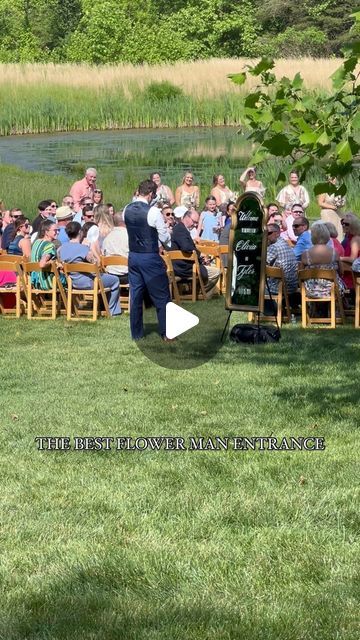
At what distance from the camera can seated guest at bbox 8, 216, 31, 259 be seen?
15.5 meters

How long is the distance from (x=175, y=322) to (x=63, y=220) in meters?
4.47

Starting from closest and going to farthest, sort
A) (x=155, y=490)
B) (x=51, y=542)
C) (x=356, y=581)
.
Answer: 1. (x=356, y=581)
2. (x=51, y=542)
3. (x=155, y=490)

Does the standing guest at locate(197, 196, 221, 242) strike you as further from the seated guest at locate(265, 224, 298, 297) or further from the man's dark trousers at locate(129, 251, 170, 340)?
the man's dark trousers at locate(129, 251, 170, 340)

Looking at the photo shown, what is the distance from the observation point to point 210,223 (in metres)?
17.8

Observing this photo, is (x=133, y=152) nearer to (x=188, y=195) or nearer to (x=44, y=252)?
(x=188, y=195)

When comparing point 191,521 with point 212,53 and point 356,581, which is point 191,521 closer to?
point 356,581

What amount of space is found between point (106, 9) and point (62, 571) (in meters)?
60.4

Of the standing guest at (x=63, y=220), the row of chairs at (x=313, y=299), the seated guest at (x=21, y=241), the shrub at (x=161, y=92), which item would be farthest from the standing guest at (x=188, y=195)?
the shrub at (x=161, y=92)

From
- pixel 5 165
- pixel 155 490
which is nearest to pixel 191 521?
pixel 155 490

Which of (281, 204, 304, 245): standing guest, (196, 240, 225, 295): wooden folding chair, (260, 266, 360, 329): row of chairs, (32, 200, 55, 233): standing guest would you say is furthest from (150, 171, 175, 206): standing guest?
(260, 266, 360, 329): row of chairs

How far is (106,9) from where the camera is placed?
63656 mm

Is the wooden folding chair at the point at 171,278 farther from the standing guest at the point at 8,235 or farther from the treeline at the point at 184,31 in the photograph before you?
the treeline at the point at 184,31

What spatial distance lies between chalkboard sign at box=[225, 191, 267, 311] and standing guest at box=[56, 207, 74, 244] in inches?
178

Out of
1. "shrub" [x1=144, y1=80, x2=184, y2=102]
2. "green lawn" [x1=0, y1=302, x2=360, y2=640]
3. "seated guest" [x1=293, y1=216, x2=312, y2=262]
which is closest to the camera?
"green lawn" [x1=0, y1=302, x2=360, y2=640]
